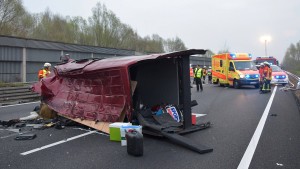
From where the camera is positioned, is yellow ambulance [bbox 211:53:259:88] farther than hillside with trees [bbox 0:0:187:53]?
No

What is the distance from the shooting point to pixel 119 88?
8398 mm

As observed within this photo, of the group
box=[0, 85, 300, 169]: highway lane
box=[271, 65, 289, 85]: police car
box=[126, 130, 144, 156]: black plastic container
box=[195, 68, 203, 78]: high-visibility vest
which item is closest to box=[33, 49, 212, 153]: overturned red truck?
box=[0, 85, 300, 169]: highway lane

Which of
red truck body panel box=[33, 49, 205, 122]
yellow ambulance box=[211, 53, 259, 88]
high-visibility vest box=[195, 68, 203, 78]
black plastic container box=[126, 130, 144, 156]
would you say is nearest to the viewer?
black plastic container box=[126, 130, 144, 156]

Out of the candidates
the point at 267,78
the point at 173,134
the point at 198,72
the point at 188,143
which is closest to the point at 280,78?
the point at 267,78

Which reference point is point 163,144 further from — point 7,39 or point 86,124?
point 7,39

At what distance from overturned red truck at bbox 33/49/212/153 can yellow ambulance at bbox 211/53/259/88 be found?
13855mm

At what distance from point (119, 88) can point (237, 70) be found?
1595 centimetres

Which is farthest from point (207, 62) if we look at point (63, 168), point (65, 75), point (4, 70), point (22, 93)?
point (63, 168)

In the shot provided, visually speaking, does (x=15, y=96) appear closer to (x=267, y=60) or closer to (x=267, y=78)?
(x=267, y=78)

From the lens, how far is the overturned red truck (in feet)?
27.1

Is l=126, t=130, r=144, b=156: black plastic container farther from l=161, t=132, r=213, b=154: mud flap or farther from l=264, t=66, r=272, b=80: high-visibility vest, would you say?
l=264, t=66, r=272, b=80: high-visibility vest

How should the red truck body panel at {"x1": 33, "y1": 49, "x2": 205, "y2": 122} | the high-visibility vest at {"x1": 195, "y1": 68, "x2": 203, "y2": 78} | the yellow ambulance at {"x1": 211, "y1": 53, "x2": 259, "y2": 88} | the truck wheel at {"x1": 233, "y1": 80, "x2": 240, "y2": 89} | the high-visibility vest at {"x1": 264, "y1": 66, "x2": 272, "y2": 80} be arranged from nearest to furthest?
the red truck body panel at {"x1": 33, "y1": 49, "x2": 205, "y2": 122}, the high-visibility vest at {"x1": 264, "y1": 66, "x2": 272, "y2": 80}, the high-visibility vest at {"x1": 195, "y1": 68, "x2": 203, "y2": 78}, the yellow ambulance at {"x1": 211, "y1": 53, "x2": 259, "y2": 88}, the truck wheel at {"x1": 233, "y1": 80, "x2": 240, "y2": 89}

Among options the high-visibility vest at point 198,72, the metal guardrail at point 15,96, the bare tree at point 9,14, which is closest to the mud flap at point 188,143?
the metal guardrail at point 15,96

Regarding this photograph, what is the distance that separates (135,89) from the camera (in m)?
8.62
